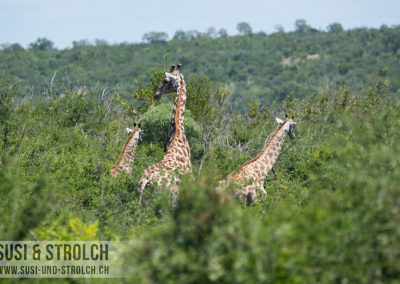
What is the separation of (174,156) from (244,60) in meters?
66.3

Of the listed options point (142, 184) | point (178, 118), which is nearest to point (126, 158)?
point (178, 118)

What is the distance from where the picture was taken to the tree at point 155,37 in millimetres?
96062

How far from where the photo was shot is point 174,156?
8.05m

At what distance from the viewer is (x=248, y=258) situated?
12.1 ft

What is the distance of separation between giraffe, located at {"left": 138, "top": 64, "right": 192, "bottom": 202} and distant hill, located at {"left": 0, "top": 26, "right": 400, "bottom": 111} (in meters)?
40.3

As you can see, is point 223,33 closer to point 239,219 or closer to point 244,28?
point 244,28

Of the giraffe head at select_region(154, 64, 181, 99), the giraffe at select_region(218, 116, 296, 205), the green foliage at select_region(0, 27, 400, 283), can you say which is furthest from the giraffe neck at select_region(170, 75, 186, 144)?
the giraffe at select_region(218, 116, 296, 205)

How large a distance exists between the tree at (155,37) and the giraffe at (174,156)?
88.2 metres

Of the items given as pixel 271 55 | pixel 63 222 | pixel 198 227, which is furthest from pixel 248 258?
pixel 271 55

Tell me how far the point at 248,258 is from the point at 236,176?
3.99 metres

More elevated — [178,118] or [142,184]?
[178,118]

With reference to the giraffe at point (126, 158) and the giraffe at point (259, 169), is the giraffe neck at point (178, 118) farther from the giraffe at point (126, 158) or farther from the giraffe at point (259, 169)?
the giraffe at point (259, 169)

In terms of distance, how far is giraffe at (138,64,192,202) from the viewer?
7.26 meters

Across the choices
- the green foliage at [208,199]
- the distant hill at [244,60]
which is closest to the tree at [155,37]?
the distant hill at [244,60]
